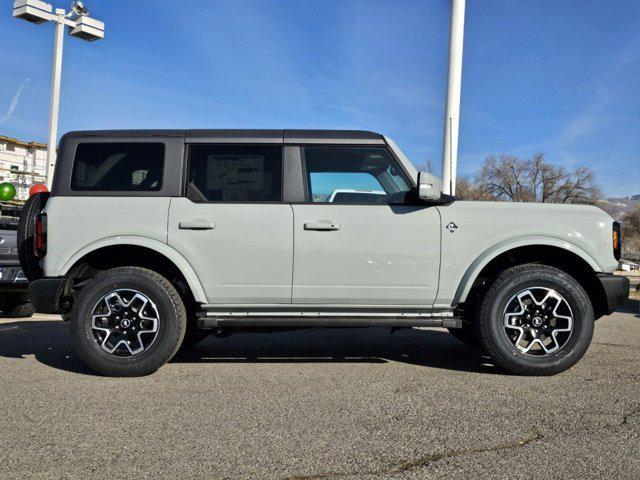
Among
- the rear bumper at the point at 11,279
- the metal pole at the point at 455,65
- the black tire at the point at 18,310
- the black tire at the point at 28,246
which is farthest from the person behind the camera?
the metal pole at the point at 455,65

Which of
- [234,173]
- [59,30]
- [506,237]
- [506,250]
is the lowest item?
[506,250]

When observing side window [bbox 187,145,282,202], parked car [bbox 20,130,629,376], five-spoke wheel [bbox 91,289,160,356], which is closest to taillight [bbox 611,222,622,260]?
parked car [bbox 20,130,629,376]

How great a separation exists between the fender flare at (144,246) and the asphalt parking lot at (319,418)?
0.80 metres

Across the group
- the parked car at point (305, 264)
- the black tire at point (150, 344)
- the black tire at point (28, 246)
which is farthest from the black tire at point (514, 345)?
the black tire at point (28, 246)

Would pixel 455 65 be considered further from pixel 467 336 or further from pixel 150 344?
pixel 150 344

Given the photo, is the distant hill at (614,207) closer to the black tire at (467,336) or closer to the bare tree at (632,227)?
the bare tree at (632,227)

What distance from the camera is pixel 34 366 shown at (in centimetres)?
462

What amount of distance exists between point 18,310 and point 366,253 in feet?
20.0

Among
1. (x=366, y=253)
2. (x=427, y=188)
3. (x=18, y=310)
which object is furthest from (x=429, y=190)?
(x=18, y=310)

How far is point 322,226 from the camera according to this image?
436 cm

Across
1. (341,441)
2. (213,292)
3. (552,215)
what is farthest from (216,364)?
(552,215)

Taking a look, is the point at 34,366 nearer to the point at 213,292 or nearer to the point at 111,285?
the point at 111,285

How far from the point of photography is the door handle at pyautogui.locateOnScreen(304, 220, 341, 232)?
4359 millimetres

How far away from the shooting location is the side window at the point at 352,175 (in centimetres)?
453
